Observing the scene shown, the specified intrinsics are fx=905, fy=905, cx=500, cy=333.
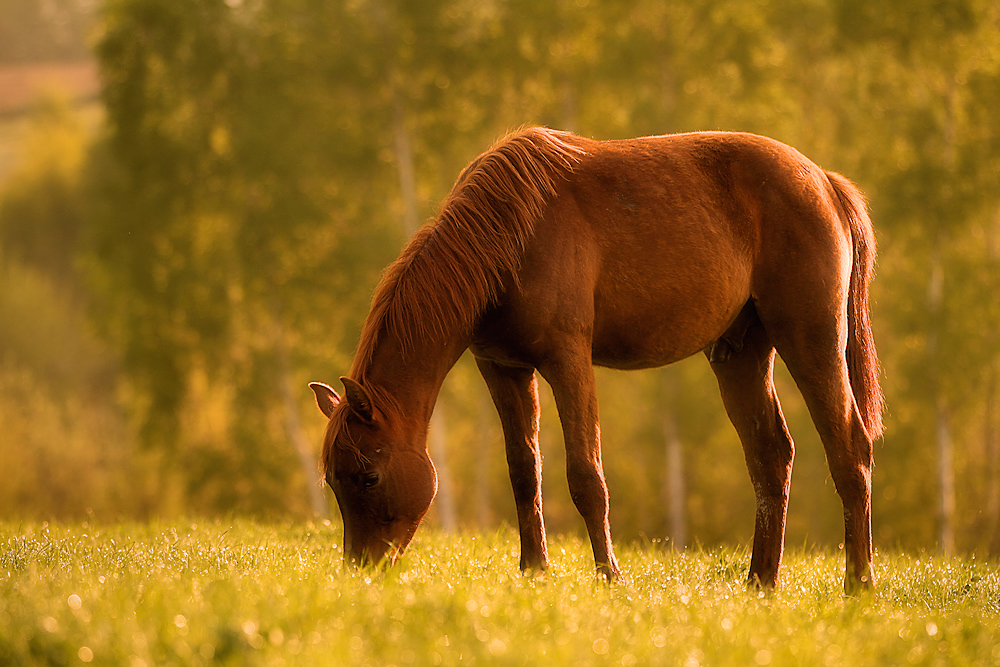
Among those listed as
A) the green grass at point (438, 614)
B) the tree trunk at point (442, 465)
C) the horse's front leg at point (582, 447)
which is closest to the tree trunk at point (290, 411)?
the tree trunk at point (442, 465)

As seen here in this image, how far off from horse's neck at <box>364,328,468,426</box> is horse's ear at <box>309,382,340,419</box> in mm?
244

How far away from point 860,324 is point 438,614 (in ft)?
11.9

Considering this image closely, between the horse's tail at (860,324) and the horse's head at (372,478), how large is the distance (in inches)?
111

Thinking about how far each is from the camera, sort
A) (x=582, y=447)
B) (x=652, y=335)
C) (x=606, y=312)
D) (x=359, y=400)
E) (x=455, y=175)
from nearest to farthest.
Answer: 1. (x=359, y=400)
2. (x=582, y=447)
3. (x=606, y=312)
4. (x=652, y=335)
5. (x=455, y=175)

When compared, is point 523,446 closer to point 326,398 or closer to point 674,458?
point 326,398

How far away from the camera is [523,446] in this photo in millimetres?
5258

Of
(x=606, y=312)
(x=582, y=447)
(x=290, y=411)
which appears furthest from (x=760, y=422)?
(x=290, y=411)

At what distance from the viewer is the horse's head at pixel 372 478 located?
4.54 m

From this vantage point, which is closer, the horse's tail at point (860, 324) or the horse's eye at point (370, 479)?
the horse's eye at point (370, 479)

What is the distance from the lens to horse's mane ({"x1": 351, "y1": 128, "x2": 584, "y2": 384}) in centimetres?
470

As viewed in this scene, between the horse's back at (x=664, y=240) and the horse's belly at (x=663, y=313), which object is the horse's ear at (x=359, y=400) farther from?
the horse's belly at (x=663, y=313)

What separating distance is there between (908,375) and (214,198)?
13.6 m

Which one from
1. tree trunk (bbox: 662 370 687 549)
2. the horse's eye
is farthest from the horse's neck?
tree trunk (bbox: 662 370 687 549)

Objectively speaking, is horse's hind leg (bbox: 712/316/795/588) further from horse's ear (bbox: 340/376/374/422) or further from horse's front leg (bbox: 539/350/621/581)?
horse's ear (bbox: 340/376/374/422)
